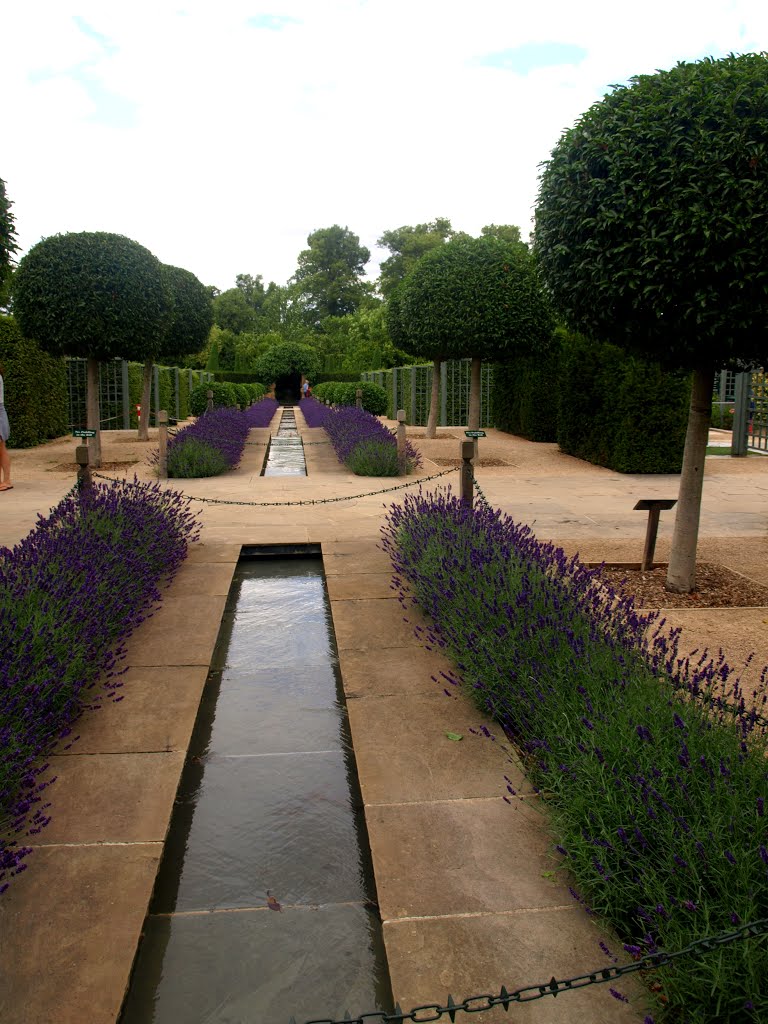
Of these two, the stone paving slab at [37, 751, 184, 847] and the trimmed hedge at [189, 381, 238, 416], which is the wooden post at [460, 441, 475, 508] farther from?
the trimmed hedge at [189, 381, 238, 416]

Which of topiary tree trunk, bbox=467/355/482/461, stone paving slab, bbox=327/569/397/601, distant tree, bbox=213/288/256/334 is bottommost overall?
stone paving slab, bbox=327/569/397/601

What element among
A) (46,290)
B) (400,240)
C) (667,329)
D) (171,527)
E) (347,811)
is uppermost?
(400,240)

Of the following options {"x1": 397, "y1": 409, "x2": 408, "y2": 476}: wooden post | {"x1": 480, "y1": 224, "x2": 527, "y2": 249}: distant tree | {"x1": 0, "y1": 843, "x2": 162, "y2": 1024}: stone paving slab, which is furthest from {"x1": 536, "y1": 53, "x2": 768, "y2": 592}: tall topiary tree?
{"x1": 480, "y1": 224, "x2": 527, "y2": 249}: distant tree

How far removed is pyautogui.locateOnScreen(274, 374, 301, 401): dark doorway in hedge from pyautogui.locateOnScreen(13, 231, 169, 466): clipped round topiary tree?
37.6 metres

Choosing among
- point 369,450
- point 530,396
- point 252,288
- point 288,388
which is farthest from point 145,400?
point 252,288

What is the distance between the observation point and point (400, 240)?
66.1 meters

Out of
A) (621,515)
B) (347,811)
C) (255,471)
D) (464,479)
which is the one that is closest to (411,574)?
(464,479)

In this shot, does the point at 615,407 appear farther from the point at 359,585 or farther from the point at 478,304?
the point at 359,585

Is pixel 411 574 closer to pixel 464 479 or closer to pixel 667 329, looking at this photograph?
pixel 464 479

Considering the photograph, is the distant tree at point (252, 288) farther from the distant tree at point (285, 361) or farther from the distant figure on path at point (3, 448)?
the distant figure on path at point (3, 448)

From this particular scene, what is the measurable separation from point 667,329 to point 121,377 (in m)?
19.3

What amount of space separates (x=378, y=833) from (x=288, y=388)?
4904 centimetres

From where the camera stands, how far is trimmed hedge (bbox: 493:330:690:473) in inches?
484

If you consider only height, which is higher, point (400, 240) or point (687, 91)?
point (400, 240)
